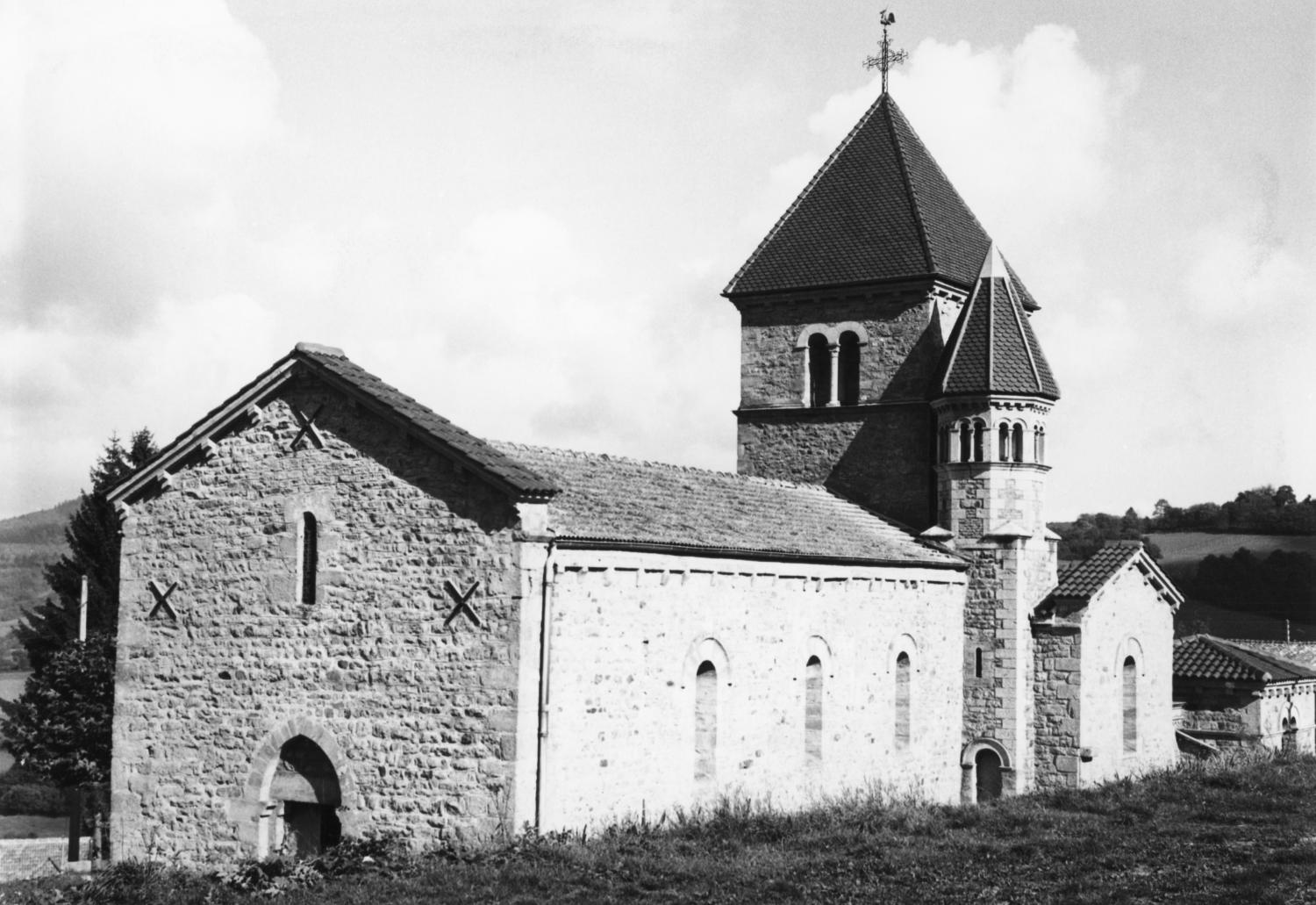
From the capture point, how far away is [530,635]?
757 inches

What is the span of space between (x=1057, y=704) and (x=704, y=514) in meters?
10.2

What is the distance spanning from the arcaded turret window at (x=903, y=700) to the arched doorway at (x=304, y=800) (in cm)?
1143

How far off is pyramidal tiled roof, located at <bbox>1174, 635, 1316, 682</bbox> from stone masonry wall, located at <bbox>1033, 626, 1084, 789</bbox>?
9.45 m

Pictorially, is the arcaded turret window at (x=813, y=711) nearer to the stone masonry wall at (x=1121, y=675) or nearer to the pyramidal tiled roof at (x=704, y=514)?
the pyramidal tiled roof at (x=704, y=514)

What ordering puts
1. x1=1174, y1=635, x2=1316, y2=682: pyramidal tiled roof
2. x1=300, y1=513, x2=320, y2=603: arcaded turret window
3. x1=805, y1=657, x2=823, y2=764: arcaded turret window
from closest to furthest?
1. x1=300, y1=513, x2=320, y2=603: arcaded turret window
2. x1=805, y1=657, x2=823, y2=764: arcaded turret window
3. x1=1174, y1=635, x2=1316, y2=682: pyramidal tiled roof

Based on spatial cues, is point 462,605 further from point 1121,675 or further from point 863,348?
point 1121,675

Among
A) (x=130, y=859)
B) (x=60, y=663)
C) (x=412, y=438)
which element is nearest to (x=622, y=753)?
(x=412, y=438)

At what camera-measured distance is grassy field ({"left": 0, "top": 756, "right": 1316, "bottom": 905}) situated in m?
16.7

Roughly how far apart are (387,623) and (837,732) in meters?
8.93

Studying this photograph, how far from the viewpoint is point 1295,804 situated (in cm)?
2372

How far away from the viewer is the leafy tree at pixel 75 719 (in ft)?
106

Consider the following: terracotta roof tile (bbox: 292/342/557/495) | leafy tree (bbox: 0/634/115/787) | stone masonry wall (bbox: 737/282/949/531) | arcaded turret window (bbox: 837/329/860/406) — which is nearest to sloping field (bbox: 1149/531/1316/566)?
arcaded turret window (bbox: 837/329/860/406)

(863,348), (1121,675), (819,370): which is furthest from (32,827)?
(1121,675)

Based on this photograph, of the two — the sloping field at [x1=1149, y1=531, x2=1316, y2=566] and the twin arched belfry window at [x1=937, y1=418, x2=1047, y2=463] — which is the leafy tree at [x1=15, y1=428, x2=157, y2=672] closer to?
the twin arched belfry window at [x1=937, y1=418, x2=1047, y2=463]
